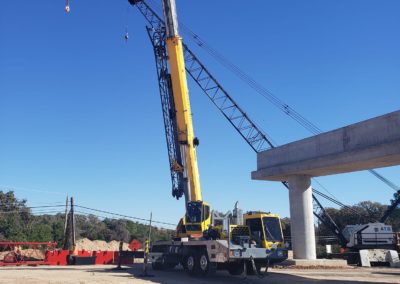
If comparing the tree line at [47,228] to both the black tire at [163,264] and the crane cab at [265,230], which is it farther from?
the crane cab at [265,230]

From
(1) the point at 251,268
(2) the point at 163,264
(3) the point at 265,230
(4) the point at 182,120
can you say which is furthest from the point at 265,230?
(4) the point at 182,120

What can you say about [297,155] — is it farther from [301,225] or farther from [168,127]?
[168,127]

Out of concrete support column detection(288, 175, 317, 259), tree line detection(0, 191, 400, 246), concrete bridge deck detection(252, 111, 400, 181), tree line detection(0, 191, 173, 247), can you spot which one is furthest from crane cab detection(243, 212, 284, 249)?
tree line detection(0, 191, 400, 246)

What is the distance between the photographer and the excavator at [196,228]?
19203 mm

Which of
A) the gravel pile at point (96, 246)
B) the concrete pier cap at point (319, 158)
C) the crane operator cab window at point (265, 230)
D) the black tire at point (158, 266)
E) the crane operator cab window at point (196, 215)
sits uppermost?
the concrete pier cap at point (319, 158)

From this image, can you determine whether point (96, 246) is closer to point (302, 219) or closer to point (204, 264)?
point (302, 219)

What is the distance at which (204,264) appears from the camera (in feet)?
66.7

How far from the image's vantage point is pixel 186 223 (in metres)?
→ 23.1

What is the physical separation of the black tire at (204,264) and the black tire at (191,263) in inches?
9.0

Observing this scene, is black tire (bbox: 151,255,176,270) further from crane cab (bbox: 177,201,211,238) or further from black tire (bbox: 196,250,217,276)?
black tire (bbox: 196,250,217,276)

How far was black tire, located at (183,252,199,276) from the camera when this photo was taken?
20891 mm

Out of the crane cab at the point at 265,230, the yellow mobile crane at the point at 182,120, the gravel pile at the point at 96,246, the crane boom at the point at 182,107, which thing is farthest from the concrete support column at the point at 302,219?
the gravel pile at the point at 96,246

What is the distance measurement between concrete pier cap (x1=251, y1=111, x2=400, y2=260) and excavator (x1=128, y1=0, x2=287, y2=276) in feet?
18.1

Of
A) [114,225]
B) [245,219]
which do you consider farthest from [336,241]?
[114,225]
